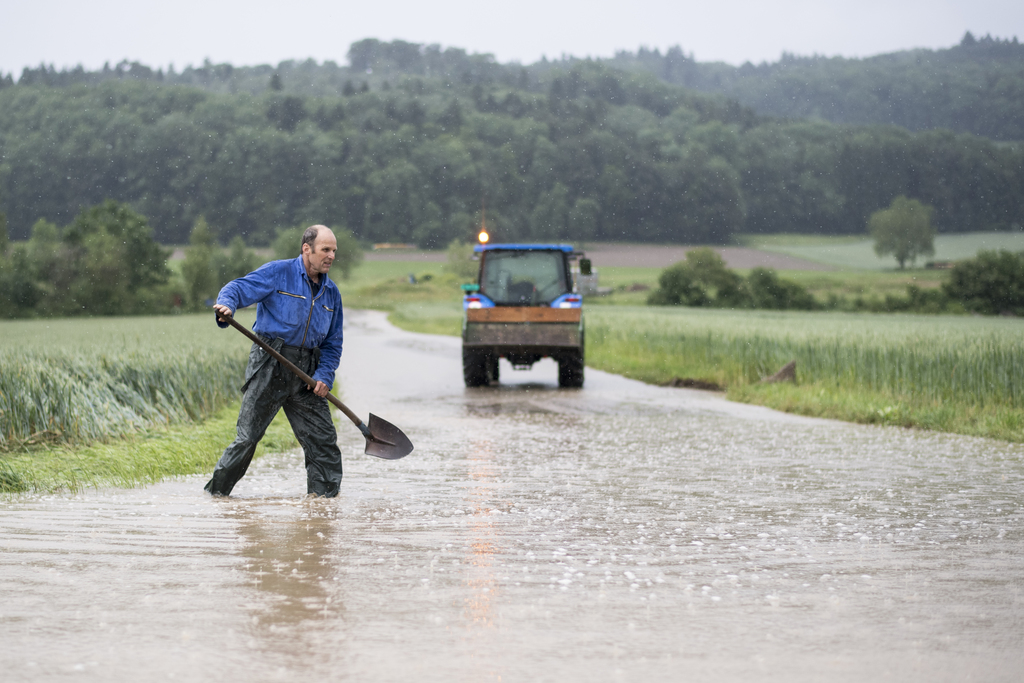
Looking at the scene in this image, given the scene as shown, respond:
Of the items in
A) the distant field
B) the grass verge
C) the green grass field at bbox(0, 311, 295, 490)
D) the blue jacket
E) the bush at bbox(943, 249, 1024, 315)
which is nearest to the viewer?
the blue jacket

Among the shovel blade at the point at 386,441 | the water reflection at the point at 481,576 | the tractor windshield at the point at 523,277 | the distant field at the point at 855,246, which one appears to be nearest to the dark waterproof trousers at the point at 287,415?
the shovel blade at the point at 386,441

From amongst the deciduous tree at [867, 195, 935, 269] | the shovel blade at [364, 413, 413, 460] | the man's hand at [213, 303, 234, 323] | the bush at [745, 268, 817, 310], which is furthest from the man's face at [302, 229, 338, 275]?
the deciduous tree at [867, 195, 935, 269]

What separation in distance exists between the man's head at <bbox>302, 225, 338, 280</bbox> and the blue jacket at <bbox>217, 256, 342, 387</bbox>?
0.19ft

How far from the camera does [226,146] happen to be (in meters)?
109

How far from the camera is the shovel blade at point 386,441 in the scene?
26.1ft

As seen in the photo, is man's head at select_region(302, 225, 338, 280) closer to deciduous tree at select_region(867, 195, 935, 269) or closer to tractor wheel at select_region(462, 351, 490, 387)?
tractor wheel at select_region(462, 351, 490, 387)

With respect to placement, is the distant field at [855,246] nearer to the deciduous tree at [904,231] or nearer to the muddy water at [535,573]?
the deciduous tree at [904,231]

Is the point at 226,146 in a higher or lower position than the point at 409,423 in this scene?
higher

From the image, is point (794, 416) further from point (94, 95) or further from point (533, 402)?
point (94, 95)

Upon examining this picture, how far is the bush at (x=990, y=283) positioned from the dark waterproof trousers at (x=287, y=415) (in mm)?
47675

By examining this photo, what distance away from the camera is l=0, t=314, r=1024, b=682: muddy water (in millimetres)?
3973

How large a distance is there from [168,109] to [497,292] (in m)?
103

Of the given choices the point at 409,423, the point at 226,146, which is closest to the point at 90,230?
the point at 226,146

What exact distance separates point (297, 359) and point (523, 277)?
446 inches
